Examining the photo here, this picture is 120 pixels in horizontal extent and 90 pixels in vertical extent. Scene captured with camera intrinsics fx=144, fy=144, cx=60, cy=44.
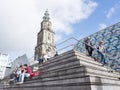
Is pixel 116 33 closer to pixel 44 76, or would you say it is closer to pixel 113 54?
pixel 113 54

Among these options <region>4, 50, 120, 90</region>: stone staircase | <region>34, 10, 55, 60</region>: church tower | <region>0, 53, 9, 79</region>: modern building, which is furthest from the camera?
<region>34, 10, 55, 60</region>: church tower

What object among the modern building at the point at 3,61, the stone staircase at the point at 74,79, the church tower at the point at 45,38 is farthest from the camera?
the church tower at the point at 45,38

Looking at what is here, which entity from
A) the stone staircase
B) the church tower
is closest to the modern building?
the church tower

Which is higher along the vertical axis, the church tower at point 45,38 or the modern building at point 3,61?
the church tower at point 45,38

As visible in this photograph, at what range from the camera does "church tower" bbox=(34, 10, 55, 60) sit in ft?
189

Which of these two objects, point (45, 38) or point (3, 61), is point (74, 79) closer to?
point (3, 61)

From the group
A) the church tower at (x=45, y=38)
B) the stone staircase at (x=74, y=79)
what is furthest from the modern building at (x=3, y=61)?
the stone staircase at (x=74, y=79)

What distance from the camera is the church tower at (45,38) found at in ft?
189

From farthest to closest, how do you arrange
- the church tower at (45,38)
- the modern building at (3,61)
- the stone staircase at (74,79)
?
1. the church tower at (45,38)
2. the modern building at (3,61)
3. the stone staircase at (74,79)

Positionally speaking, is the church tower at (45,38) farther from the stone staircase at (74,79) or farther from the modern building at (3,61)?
the stone staircase at (74,79)

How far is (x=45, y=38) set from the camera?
192 feet

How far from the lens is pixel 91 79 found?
5.84 metres

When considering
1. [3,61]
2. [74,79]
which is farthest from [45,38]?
[74,79]

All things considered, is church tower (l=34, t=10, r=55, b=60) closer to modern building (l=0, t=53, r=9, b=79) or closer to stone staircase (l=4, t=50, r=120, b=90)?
modern building (l=0, t=53, r=9, b=79)
